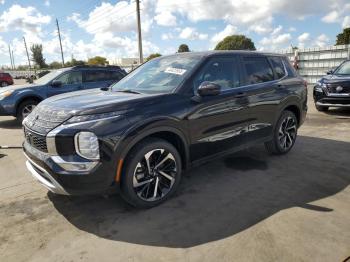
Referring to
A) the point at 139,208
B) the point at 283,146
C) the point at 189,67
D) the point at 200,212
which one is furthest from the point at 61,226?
the point at 283,146

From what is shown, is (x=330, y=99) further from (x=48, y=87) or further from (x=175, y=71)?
(x=48, y=87)

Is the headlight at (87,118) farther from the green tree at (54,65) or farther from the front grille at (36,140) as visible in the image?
the green tree at (54,65)

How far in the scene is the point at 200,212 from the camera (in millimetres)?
3436

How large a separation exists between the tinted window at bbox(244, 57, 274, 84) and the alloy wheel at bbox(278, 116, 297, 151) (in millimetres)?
894

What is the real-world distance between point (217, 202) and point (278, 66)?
115 inches

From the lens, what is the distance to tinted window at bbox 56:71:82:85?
9.05m

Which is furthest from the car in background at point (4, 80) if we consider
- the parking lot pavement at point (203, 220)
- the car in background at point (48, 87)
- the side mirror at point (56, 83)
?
the parking lot pavement at point (203, 220)

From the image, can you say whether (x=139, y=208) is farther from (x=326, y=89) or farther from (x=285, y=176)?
(x=326, y=89)

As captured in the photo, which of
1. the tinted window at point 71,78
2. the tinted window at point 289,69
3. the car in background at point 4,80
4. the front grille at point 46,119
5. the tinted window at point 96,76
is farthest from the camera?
the car in background at point 4,80

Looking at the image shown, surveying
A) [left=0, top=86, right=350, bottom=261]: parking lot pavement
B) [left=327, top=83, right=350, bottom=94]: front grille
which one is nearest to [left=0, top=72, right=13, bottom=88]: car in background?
[left=0, top=86, right=350, bottom=261]: parking lot pavement

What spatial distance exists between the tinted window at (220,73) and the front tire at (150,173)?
0.97m

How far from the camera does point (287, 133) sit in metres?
5.52

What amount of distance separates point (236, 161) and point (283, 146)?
955mm

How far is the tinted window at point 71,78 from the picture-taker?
9055 mm
